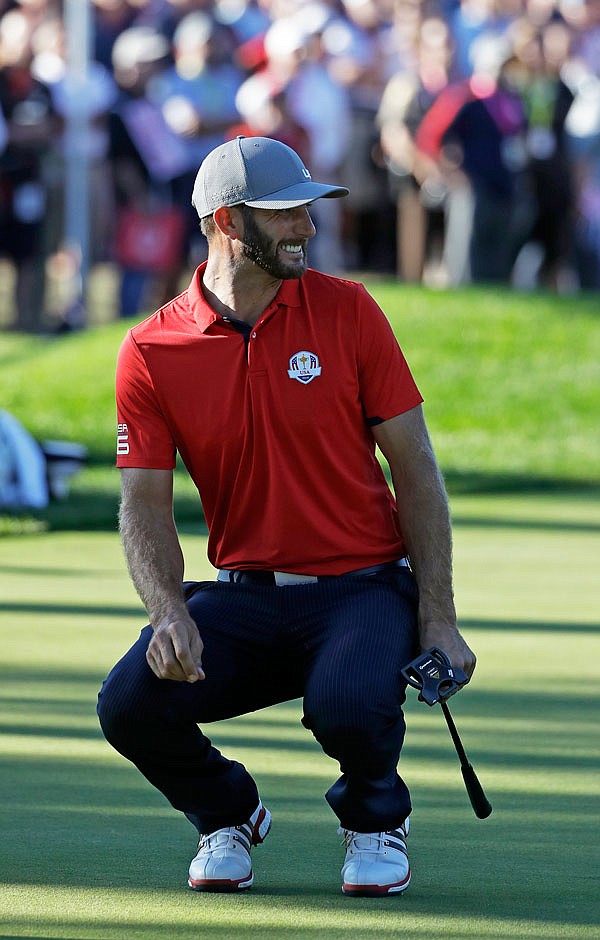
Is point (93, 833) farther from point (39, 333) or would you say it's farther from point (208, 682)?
point (39, 333)

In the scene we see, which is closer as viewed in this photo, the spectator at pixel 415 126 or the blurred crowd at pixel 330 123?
the blurred crowd at pixel 330 123

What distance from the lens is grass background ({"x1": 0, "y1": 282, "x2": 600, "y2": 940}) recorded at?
400 cm

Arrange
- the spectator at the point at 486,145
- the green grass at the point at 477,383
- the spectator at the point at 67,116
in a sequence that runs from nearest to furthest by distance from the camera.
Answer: the green grass at the point at 477,383, the spectator at the point at 486,145, the spectator at the point at 67,116

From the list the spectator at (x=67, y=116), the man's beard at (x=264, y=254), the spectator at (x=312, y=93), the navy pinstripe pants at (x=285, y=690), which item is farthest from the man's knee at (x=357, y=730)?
the spectator at (x=67, y=116)

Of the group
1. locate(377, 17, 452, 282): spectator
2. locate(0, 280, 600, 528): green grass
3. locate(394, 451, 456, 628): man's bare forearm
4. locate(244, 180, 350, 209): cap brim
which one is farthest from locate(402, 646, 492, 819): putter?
locate(377, 17, 452, 282): spectator

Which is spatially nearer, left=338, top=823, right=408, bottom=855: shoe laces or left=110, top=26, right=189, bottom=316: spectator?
left=338, top=823, right=408, bottom=855: shoe laces

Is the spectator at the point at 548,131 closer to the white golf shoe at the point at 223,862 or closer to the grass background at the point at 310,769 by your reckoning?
the grass background at the point at 310,769

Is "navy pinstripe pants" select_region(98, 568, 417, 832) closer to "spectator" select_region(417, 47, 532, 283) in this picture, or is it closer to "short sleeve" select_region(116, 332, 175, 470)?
"short sleeve" select_region(116, 332, 175, 470)

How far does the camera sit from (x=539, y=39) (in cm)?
1476

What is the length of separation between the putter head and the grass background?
0.44 meters

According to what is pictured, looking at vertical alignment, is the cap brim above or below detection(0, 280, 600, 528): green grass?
above

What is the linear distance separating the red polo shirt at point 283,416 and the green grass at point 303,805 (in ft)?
2.42

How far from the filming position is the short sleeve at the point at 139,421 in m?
4.41

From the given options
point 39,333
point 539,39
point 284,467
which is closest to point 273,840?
point 284,467
